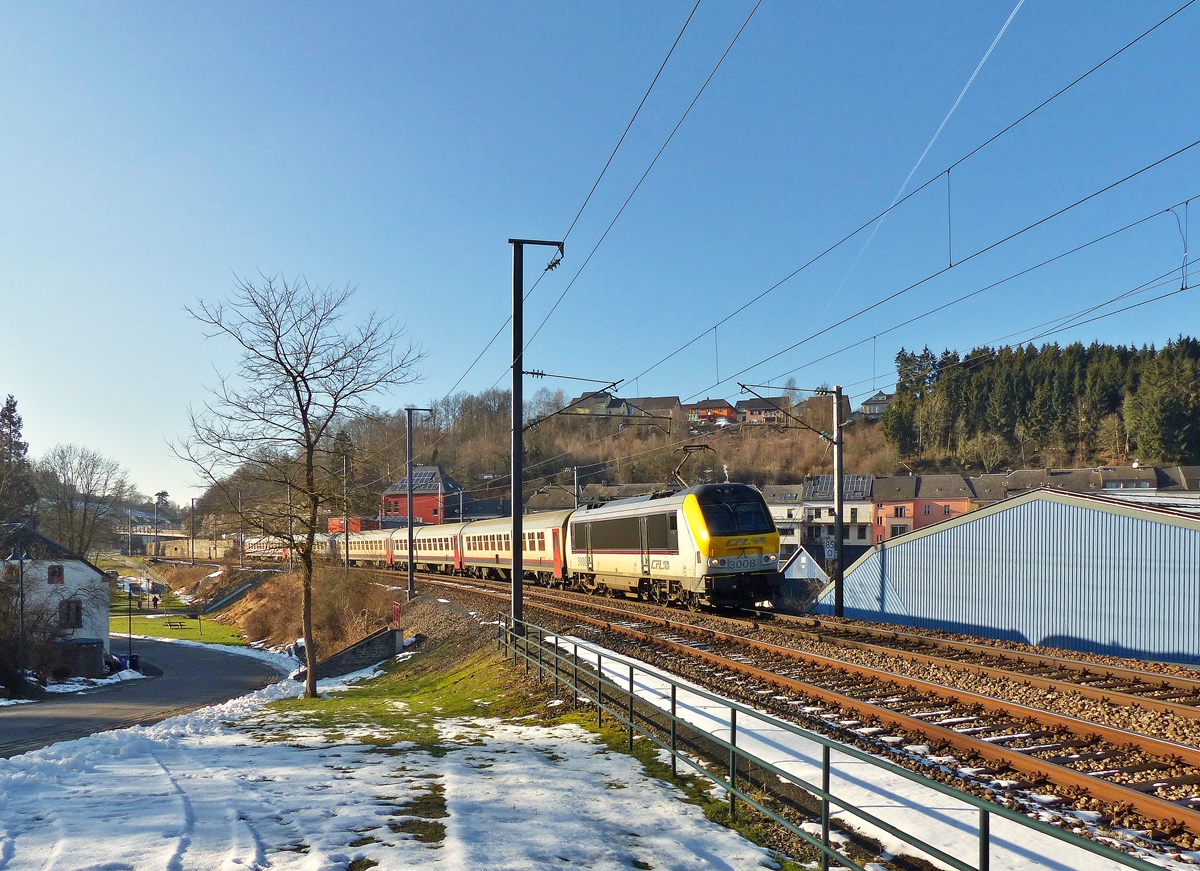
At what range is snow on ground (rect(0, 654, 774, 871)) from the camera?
5.45 meters

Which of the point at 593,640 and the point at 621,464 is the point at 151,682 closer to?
the point at 593,640

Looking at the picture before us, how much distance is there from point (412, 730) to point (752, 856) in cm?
702

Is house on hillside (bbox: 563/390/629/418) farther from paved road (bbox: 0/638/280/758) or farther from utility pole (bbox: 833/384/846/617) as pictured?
paved road (bbox: 0/638/280/758)

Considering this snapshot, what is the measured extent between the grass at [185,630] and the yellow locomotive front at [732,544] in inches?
1647

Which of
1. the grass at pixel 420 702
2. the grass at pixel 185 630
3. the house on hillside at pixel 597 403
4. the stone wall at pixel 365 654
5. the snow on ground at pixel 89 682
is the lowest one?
the grass at pixel 185 630

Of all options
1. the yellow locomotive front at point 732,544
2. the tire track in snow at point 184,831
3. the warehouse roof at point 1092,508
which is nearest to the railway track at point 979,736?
the yellow locomotive front at point 732,544

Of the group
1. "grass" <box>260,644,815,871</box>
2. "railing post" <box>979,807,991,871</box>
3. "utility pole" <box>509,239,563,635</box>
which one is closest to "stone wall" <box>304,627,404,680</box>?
"grass" <box>260,644,815,871</box>

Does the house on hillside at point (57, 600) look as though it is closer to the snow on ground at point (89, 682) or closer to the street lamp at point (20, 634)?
the street lamp at point (20, 634)

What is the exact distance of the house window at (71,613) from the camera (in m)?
47.7

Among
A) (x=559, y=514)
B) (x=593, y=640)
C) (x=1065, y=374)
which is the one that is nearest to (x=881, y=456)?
(x=1065, y=374)

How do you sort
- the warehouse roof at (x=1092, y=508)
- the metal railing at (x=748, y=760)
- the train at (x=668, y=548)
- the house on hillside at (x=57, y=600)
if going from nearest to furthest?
the metal railing at (x=748, y=760) < the warehouse roof at (x=1092, y=508) < the train at (x=668, y=548) < the house on hillside at (x=57, y=600)

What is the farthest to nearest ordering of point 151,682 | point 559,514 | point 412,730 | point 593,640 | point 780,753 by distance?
point 151,682 → point 559,514 → point 593,640 → point 412,730 → point 780,753

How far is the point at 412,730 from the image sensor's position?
11.4 metres

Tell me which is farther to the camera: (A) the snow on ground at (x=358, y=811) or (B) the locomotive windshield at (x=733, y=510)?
(B) the locomotive windshield at (x=733, y=510)
